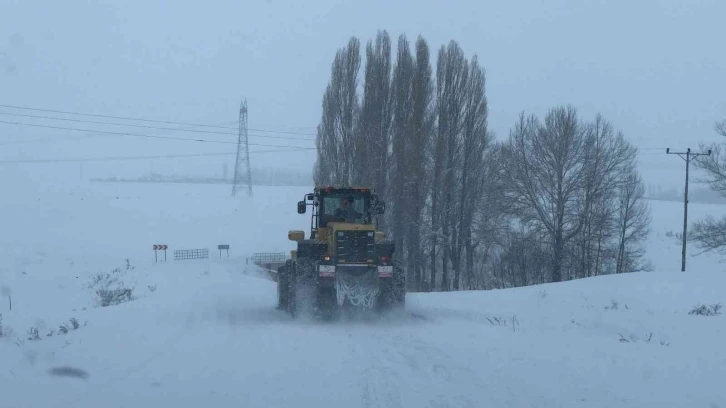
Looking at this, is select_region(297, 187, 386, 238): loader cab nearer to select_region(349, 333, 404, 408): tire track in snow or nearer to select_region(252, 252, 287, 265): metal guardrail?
select_region(349, 333, 404, 408): tire track in snow

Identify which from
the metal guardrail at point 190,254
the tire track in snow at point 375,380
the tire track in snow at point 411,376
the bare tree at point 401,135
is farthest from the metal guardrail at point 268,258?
the tire track in snow at point 375,380

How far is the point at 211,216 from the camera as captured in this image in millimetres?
63469

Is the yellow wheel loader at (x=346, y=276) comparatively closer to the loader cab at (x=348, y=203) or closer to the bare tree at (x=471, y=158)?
the loader cab at (x=348, y=203)

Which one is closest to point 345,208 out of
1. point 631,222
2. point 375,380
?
point 375,380

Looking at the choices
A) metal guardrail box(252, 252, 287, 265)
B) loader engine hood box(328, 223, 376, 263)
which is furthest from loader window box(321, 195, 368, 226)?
metal guardrail box(252, 252, 287, 265)

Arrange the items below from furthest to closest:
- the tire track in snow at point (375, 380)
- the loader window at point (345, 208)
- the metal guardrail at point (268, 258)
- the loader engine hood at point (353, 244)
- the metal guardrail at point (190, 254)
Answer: the metal guardrail at point (190, 254), the metal guardrail at point (268, 258), the loader window at point (345, 208), the loader engine hood at point (353, 244), the tire track in snow at point (375, 380)

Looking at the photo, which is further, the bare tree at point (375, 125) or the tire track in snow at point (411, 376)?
the bare tree at point (375, 125)

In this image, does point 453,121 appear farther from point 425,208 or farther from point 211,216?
point 211,216

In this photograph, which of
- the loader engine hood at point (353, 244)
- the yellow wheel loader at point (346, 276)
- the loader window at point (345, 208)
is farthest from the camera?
the loader window at point (345, 208)

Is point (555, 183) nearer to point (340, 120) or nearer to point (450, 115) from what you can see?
point (450, 115)

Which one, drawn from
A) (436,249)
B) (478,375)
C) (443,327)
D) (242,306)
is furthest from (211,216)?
(478,375)

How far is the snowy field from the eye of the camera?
26.3 ft

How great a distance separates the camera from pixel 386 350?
11508 millimetres

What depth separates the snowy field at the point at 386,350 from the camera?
8.02m
